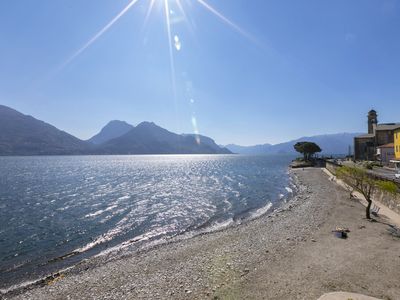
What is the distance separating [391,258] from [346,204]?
21.3 meters

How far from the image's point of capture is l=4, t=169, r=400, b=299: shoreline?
47.7ft

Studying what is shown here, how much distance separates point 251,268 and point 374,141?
347ft

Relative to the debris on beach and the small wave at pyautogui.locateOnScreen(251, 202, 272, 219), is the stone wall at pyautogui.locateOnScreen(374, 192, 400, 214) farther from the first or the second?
the small wave at pyautogui.locateOnScreen(251, 202, 272, 219)

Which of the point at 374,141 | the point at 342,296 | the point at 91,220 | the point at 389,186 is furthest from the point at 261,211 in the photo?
the point at 374,141

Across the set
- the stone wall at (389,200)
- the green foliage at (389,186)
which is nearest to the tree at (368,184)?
the green foliage at (389,186)

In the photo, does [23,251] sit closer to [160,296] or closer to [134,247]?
[134,247]

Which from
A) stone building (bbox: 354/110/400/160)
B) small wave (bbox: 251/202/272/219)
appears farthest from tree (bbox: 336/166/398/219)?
stone building (bbox: 354/110/400/160)

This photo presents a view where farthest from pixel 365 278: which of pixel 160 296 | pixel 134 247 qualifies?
pixel 134 247

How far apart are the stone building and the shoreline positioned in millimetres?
85888

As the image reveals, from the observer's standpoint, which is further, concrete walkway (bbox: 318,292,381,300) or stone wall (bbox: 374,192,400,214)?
stone wall (bbox: 374,192,400,214)

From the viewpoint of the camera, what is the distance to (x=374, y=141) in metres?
102

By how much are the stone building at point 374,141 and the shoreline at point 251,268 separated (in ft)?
282

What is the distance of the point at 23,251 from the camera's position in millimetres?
24594

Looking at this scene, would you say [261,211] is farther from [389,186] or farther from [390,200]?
[389,186]
